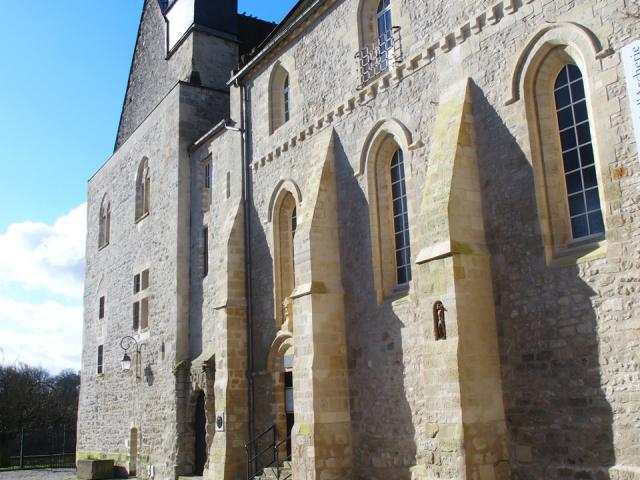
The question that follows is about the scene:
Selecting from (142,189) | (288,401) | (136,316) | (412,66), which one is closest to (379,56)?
(412,66)

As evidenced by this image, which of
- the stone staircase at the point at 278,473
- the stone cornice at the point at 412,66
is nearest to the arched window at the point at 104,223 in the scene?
the stone cornice at the point at 412,66

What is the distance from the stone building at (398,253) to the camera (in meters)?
9.83

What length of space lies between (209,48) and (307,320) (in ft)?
42.7

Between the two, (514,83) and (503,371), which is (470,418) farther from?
(514,83)

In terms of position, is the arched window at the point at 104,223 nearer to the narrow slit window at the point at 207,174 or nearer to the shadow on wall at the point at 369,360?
the narrow slit window at the point at 207,174

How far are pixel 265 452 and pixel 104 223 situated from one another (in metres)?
16.1

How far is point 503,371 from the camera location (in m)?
10.8

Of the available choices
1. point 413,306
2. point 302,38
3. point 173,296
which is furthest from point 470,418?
point 173,296

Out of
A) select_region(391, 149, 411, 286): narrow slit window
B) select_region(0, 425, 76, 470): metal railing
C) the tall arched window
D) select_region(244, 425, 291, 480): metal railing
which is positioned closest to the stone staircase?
select_region(244, 425, 291, 480): metal railing

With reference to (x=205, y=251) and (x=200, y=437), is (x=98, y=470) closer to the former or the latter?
(x=200, y=437)

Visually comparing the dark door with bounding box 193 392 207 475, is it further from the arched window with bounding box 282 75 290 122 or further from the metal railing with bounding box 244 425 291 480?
the arched window with bounding box 282 75 290 122

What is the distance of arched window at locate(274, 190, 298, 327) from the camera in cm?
1681

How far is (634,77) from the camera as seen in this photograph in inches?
368

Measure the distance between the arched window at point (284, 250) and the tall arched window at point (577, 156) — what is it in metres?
7.59
